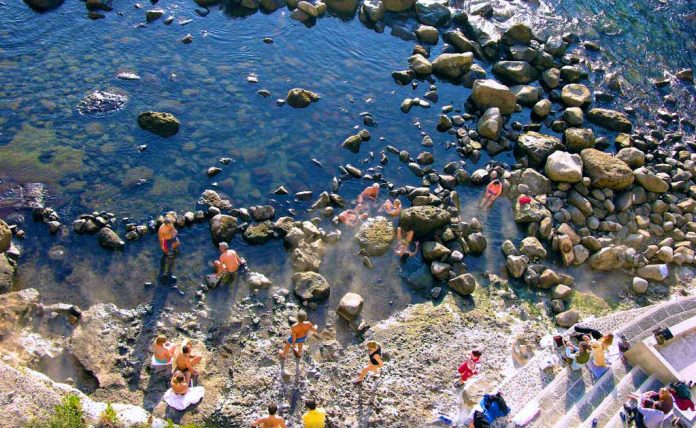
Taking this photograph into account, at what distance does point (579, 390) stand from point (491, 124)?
46.8 ft

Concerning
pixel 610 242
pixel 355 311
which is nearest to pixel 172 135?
pixel 355 311

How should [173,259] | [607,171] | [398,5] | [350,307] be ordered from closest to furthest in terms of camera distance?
[350,307]
[173,259]
[607,171]
[398,5]

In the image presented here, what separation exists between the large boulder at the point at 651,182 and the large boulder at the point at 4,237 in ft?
87.6

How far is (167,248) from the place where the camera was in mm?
21078

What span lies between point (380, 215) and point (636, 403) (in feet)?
38.5

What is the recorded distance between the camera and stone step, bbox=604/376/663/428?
16156 mm

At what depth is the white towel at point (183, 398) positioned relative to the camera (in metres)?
16.2

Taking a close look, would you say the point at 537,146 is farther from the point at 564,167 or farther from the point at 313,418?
the point at 313,418

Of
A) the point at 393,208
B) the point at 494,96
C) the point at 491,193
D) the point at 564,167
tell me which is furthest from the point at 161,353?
the point at 494,96

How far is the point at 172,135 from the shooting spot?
25.9 meters

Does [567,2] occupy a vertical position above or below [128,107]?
above

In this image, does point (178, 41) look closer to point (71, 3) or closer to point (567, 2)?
point (71, 3)

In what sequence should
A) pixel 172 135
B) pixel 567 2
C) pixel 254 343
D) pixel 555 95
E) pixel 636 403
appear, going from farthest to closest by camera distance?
1. pixel 567 2
2. pixel 555 95
3. pixel 172 135
4. pixel 254 343
5. pixel 636 403

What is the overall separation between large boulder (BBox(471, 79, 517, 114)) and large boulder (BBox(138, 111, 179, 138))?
1547 centimetres
